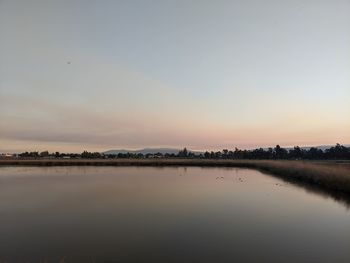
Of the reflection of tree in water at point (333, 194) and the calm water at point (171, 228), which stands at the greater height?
the reflection of tree in water at point (333, 194)

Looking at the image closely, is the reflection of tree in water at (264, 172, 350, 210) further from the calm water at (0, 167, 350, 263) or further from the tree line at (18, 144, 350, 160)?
the tree line at (18, 144, 350, 160)

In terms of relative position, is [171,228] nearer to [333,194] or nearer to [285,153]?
[333,194]

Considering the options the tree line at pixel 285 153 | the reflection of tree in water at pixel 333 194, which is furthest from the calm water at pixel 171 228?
the tree line at pixel 285 153

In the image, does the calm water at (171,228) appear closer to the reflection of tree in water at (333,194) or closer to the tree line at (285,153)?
the reflection of tree in water at (333,194)

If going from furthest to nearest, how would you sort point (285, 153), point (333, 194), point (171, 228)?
point (285, 153) → point (333, 194) → point (171, 228)

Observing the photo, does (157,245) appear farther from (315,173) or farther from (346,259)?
(315,173)

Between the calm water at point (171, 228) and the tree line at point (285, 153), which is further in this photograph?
the tree line at point (285, 153)

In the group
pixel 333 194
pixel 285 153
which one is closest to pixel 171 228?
pixel 333 194

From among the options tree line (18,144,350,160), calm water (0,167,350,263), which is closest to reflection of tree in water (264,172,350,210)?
calm water (0,167,350,263)

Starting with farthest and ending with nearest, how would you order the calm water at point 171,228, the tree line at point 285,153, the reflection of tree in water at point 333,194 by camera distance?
the tree line at point 285,153 < the reflection of tree in water at point 333,194 < the calm water at point 171,228

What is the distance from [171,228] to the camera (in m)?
16.2

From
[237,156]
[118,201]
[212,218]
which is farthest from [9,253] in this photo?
[237,156]

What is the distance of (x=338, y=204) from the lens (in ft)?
75.8

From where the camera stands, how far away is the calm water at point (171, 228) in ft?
40.7
